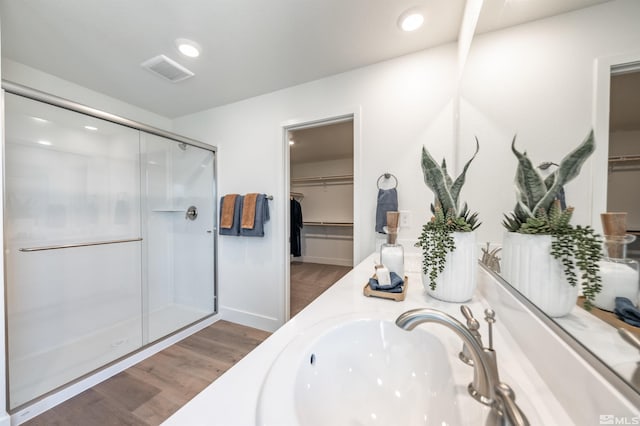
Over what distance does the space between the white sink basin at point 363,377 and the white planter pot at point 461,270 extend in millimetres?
247

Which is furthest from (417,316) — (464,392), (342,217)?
(342,217)

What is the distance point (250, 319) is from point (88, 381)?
1109 millimetres

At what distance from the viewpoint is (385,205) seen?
5.03 feet

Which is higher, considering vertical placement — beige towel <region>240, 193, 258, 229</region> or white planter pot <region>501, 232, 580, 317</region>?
beige towel <region>240, 193, 258, 229</region>

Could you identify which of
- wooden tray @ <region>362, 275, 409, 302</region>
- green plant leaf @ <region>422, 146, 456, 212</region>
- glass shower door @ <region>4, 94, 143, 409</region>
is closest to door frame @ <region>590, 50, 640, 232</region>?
green plant leaf @ <region>422, 146, 456, 212</region>

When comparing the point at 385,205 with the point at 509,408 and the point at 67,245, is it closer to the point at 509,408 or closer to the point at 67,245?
the point at 509,408

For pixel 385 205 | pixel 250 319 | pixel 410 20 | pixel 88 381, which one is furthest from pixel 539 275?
pixel 88 381

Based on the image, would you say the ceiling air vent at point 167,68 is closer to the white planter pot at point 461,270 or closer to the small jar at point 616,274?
the white planter pot at point 461,270

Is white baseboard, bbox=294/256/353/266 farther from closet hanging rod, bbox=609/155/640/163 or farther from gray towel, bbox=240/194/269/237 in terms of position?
closet hanging rod, bbox=609/155/640/163

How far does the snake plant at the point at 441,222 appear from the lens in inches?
30.3

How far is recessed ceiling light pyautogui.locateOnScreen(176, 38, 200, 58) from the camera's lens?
56.2 inches

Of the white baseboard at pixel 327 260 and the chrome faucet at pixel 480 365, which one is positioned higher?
the chrome faucet at pixel 480 365

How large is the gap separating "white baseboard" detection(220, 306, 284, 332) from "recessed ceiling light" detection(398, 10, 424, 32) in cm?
243

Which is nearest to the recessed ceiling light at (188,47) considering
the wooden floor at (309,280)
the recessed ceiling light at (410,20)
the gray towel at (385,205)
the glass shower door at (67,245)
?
the glass shower door at (67,245)
